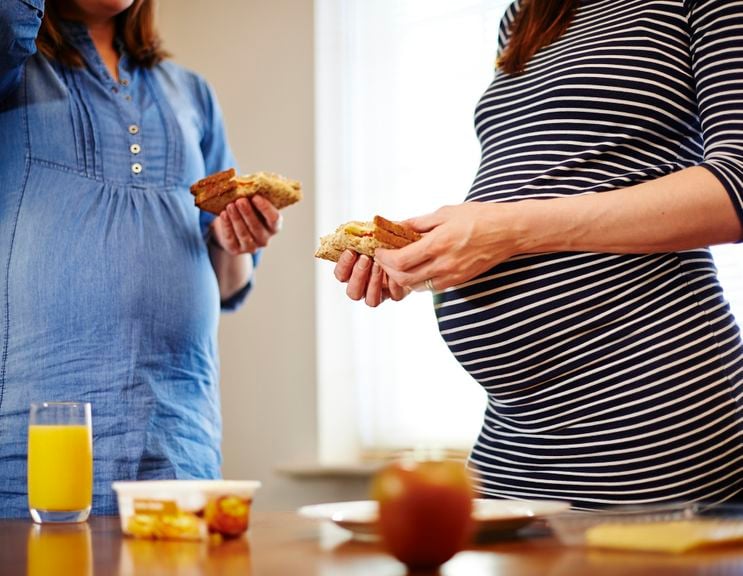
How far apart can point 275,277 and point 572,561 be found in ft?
7.44

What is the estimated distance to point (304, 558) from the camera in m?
0.67

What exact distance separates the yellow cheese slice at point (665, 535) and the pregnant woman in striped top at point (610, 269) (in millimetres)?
283

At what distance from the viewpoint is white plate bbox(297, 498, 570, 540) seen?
2.40ft

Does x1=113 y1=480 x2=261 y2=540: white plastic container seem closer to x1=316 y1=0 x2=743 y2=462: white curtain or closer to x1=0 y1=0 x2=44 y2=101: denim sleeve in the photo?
x1=0 y1=0 x2=44 y2=101: denim sleeve

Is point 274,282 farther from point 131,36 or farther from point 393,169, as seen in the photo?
point 131,36

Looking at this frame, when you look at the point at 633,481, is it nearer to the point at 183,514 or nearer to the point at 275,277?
the point at 183,514

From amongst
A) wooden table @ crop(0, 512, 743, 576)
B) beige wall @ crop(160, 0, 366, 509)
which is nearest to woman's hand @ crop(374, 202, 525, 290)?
wooden table @ crop(0, 512, 743, 576)

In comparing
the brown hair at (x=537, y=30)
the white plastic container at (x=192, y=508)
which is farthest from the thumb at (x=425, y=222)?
the white plastic container at (x=192, y=508)

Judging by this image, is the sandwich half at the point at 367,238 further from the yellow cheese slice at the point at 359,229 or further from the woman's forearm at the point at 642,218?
the woman's forearm at the point at 642,218

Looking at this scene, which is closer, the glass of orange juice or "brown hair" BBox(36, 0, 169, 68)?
the glass of orange juice

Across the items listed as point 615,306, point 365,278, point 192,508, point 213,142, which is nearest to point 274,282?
point 213,142

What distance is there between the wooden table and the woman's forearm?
1.21ft

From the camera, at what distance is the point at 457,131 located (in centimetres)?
262

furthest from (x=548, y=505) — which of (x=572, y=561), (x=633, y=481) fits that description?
(x=633, y=481)
